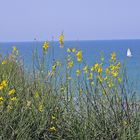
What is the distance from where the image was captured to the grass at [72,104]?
16.6 ft

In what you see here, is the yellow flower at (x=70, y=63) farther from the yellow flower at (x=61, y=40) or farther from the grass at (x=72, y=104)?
the yellow flower at (x=61, y=40)

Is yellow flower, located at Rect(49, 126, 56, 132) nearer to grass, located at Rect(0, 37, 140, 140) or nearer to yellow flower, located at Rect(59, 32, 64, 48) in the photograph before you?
grass, located at Rect(0, 37, 140, 140)

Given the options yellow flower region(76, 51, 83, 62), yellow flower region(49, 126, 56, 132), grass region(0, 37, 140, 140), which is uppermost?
yellow flower region(76, 51, 83, 62)

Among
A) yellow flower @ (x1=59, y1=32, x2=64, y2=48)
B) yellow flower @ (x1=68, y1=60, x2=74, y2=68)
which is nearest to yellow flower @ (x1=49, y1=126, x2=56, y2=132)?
yellow flower @ (x1=68, y1=60, x2=74, y2=68)

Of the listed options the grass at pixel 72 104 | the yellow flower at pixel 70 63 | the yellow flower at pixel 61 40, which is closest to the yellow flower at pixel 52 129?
the grass at pixel 72 104

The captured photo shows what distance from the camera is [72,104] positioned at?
5344 millimetres

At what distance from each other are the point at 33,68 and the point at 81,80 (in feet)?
2.23

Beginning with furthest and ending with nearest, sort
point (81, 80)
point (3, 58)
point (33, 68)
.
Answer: point (3, 58) < point (33, 68) < point (81, 80)

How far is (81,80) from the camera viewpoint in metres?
5.48

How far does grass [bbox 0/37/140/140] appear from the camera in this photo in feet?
16.6

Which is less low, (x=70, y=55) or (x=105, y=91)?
(x=70, y=55)

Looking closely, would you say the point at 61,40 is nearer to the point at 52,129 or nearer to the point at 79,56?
the point at 79,56

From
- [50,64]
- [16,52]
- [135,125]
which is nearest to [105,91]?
[135,125]

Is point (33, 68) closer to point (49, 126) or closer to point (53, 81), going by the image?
point (53, 81)
